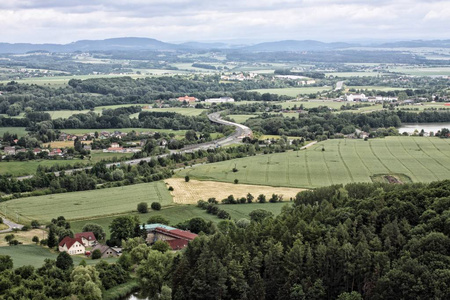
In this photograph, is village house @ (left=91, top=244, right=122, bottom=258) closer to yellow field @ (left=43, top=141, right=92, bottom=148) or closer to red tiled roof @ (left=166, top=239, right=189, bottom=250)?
red tiled roof @ (left=166, top=239, right=189, bottom=250)

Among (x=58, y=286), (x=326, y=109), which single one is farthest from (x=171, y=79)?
(x=58, y=286)

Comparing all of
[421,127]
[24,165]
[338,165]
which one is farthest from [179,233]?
[421,127]

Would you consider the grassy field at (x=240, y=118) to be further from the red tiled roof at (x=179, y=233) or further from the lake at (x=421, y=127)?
the red tiled roof at (x=179, y=233)

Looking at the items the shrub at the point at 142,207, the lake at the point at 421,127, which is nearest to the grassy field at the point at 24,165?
the shrub at the point at 142,207

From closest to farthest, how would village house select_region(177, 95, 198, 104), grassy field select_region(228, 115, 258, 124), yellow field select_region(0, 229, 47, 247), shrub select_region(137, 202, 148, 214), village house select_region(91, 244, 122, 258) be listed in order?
1. village house select_region(91, 244, 122, 258)
2. yellow field select_region(0, 229, 47, 247)
3. shrub select_region(137, 202, 148, 214)
4. grassy field select_region(228, 115, 258, 124)
5. village house select_region(177, 95, 198, 104)

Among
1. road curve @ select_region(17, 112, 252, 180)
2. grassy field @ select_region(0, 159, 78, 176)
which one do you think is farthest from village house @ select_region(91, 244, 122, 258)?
grassy field @ select_region(0, 159, 78, 176)
